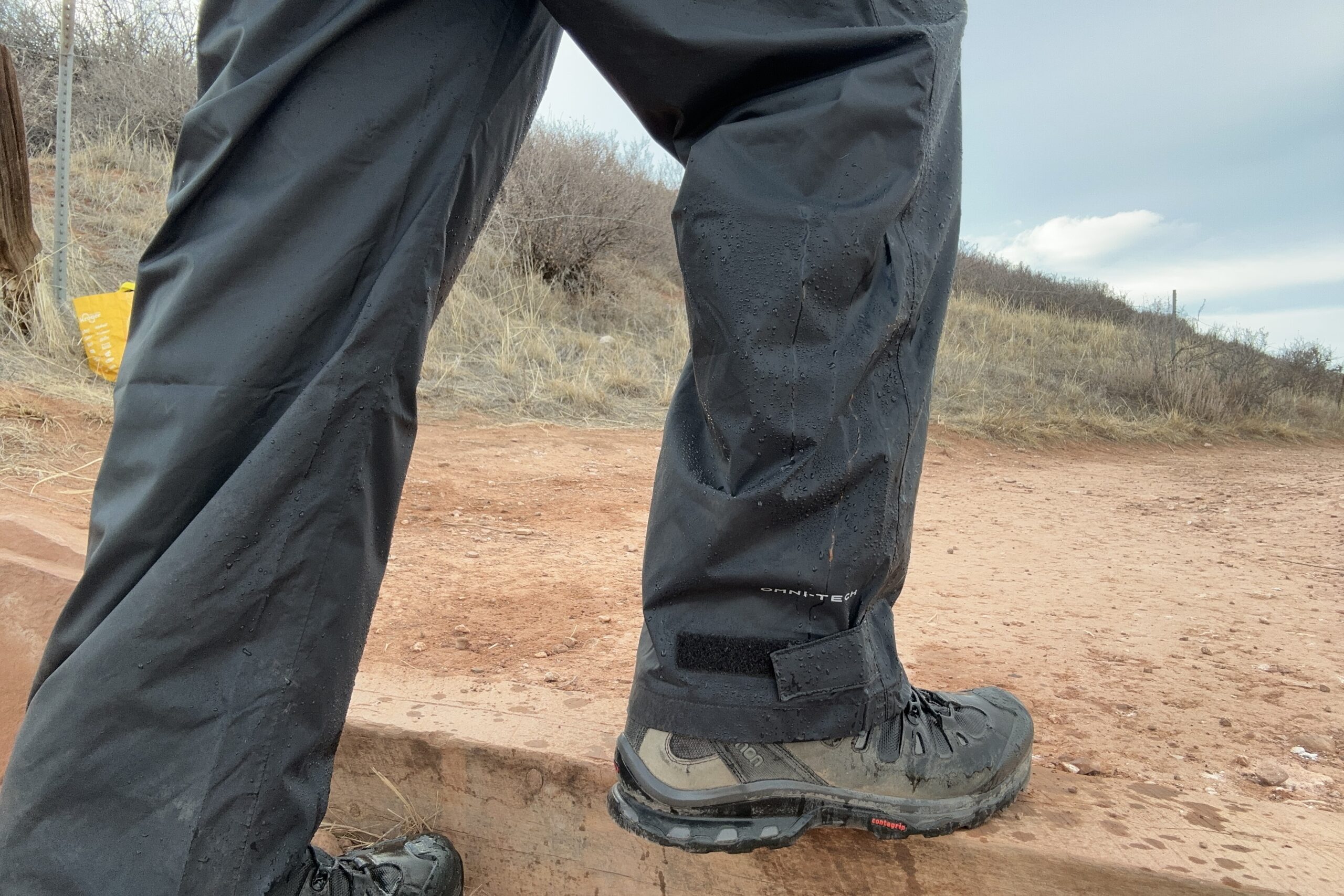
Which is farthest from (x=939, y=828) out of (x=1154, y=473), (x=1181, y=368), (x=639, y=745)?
(x=1181, y=368)

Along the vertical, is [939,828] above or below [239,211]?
below

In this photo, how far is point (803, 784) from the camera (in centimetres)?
97

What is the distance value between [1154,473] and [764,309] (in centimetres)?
508

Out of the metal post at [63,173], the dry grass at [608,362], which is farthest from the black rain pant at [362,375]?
the metal post at [63,173]

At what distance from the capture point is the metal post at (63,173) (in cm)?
397

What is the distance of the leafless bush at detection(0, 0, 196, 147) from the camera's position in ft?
24.3

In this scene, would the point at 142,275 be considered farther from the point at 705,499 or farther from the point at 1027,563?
the point at 1027,563

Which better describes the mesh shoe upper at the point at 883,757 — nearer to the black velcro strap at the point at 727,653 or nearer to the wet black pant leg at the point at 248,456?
the black velcro strap at the point at 727,653

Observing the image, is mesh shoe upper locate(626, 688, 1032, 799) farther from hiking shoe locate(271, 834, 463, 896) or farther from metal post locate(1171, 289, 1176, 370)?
metal post locate(1171, 289, 1176, 370)

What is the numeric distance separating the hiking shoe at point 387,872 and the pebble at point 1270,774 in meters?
1.15

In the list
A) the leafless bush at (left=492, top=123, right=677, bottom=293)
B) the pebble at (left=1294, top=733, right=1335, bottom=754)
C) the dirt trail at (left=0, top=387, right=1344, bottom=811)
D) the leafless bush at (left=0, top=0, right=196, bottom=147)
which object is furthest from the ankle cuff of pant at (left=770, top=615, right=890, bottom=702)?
the leafless bush at (left=0, top=0, right=196, bottom=147)

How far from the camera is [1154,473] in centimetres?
513

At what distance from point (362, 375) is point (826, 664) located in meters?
0.54

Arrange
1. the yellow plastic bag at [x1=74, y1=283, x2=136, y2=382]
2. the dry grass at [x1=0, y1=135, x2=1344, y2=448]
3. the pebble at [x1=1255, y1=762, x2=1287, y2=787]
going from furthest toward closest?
the dry grass at [x1=0, y1=135, x2=1344, y2=448] → the yellow plastic bag at [x1=74, y1=283, x2=136, y2=382] → the pebble at [x1=1255, y1=762, x2=1287, y2=787]
